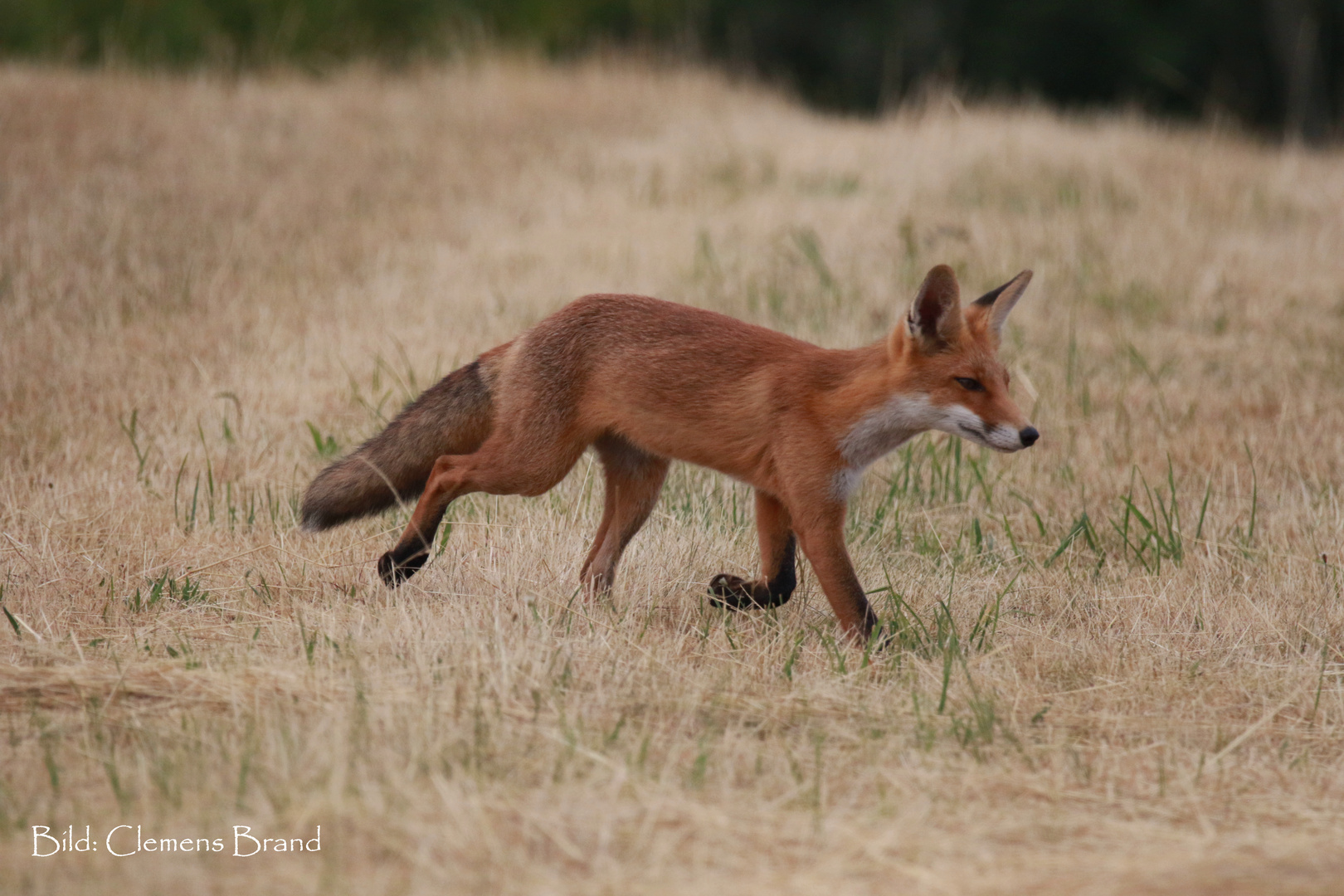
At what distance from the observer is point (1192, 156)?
13672 millimetres

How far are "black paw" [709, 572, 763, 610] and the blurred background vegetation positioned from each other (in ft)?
65.3

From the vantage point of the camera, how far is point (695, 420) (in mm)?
4738

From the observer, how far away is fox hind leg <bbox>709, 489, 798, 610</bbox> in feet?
16.4

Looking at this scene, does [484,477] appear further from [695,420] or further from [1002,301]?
[1002,301]

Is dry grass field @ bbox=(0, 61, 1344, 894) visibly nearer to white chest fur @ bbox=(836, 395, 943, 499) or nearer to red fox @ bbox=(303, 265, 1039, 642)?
red fox @ bbox=(303, 265, 1039, 642)

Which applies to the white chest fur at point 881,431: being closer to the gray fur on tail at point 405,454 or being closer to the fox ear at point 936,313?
the fox ear at point 936,313

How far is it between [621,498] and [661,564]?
34 cm

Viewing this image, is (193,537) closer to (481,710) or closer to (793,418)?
(481,710)

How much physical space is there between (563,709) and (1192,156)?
38.8 ft

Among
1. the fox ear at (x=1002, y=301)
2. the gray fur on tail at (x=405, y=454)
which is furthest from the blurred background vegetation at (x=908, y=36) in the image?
the fox ear at (x=1002, y=301)

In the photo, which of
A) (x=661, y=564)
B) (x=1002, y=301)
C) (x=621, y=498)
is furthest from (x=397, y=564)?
(x=1002, y=301)

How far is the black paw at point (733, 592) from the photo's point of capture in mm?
5035

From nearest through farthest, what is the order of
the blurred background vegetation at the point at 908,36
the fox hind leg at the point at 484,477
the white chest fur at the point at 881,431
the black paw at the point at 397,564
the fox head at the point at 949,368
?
the fox head at the point at 949,368 → the white chest fur at the point at 881,431 → the fox hind leg at the point at 484,477 → the black paw at the point at 397,564 → the blurred background vegetation at the point at 908,36

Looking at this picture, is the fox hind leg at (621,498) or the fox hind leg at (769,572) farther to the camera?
the fox hind leg at (621,498)
